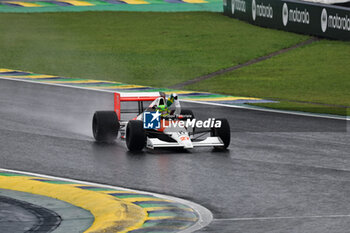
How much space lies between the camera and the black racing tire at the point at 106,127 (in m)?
18.4

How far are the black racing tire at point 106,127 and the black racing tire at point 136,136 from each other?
1.03m

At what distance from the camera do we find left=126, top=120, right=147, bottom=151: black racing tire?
17.2 metres

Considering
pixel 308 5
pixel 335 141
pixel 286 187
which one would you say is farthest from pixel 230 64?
pixel 286 187

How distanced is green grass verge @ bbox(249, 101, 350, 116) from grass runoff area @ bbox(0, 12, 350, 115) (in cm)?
17

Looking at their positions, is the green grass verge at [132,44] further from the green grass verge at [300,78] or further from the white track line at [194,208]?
the white track line at [194,208]

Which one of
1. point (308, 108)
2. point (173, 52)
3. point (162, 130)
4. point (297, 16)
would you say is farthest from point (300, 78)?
point (162, 130)

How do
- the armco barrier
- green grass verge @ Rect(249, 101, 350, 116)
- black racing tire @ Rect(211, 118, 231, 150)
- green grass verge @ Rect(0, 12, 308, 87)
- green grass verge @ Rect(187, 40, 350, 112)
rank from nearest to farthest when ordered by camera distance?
1. black racing tire @ Rect(211, 118, 231, 150)
2. green grass verge @ Rect(249, 101, 350, 116)
3. green grass verge @ Rect(187, 40, 350, 112)
4. green grass verge @ Rect(0, 12, 308, 87)
5. the armco barrier

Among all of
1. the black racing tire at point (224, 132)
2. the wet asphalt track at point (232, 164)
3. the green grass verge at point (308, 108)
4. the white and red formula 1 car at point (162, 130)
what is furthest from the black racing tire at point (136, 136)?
the green grass verge at point (308, 108)

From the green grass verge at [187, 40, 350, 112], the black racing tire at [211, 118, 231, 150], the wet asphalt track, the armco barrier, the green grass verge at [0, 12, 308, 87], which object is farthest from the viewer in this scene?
the armco barrier

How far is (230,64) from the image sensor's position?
3269cm

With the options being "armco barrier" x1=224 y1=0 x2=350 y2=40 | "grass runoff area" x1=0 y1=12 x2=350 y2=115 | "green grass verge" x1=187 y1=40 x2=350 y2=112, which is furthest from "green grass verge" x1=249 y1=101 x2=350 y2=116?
"armco barrier" x1=224 y1=0 x2=350 y2=40

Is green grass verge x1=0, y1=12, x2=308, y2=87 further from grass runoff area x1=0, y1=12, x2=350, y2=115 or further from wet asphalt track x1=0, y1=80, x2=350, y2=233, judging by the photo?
wet asphalt track x1=0, y1=80, x2=350, y2=233

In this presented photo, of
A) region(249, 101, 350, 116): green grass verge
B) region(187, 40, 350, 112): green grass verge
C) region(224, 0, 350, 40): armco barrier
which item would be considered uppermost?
region(224, 0, 350, 40): armco barrier

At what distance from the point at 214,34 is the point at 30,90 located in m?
14.7
